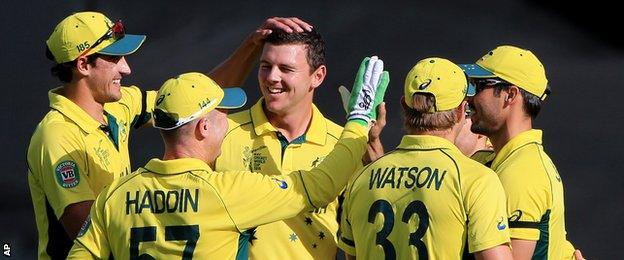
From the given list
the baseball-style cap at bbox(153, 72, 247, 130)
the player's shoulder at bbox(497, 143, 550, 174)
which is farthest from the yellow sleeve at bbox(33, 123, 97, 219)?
the player's shoulder at bbox(497, 143, 550, 174)

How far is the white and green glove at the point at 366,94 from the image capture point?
4.93 m

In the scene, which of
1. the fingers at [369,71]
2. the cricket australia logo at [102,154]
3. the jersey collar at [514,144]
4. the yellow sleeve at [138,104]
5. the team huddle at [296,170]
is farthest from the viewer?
the yellow sleeve at [138,104]

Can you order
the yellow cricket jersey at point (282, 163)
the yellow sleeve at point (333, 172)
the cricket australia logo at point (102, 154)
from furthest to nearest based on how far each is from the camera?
the cricket australia logo at point (102, 154) < the yellow cricket jersey at point (282, 163) < the yellow sleeve at point (333, 172)

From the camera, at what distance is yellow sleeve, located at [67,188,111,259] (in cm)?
464

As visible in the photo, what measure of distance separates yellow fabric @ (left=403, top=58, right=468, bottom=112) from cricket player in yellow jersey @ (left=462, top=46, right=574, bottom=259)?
0.26 m

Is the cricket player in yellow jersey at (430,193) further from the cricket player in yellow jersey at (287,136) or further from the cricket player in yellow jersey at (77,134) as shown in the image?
the cricket player in yellow jersey at (77,134)

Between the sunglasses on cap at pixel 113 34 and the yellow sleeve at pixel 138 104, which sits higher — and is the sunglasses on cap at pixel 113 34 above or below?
above

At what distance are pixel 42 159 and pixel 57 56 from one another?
425mm

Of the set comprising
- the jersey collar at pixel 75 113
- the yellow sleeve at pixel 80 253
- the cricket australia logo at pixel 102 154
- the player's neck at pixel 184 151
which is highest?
the player's neck at pixel 184 151

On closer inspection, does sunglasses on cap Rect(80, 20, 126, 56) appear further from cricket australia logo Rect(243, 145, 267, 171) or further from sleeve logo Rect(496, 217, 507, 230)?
sleeve logo Rect(496, 217, 507, 230)

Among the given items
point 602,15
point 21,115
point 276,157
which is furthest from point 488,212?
point 21,115

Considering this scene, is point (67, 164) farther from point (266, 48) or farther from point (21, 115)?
point (21, 115)

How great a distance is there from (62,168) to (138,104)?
0.72m

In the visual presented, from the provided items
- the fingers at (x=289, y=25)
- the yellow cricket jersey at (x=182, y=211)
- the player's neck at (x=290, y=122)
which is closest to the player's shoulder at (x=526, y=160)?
the yellow cricket jersey at (x=182, y=211)
